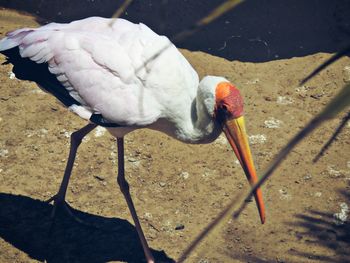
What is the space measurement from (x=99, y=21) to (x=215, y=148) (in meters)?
1.67

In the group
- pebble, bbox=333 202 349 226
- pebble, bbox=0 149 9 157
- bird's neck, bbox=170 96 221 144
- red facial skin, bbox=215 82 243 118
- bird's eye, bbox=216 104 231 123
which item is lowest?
pebble, bbox=333 202 349 226

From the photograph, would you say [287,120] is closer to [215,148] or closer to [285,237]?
[215,148]

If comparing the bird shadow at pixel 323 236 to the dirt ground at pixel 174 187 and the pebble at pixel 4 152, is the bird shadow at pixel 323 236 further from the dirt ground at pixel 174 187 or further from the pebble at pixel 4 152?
the pebble at pixel 4 152

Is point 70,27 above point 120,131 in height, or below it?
above

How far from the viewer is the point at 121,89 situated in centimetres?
406

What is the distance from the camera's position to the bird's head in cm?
386

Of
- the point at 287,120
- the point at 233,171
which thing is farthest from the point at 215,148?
the point at 287,120

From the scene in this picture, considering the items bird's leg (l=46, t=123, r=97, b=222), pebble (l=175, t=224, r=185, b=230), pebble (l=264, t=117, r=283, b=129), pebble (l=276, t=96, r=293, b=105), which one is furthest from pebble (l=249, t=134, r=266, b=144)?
bird's leg (l=46, t=123, r=97, b=222)

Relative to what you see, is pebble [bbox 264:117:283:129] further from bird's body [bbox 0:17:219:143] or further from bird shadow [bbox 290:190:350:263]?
bird's body [bbox 0:17:219:143]

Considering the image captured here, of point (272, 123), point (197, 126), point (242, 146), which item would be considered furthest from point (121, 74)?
point (272, 123)

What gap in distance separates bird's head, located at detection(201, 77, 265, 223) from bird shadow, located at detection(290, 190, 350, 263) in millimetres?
837

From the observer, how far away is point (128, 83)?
13.3 feet

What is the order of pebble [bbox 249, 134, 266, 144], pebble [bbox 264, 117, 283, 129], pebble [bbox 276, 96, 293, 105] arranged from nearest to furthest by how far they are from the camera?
1. pebble [bbox 249, 134, 266, 144]
2. pebble [bbox 264, 117, 283, 129]
3. pebble [bbox 276, 96, 293, 105]

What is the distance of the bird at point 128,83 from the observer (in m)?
3.96
